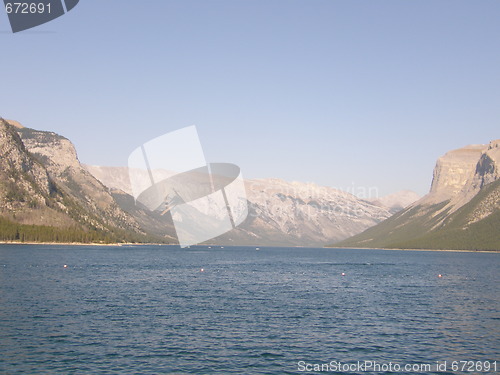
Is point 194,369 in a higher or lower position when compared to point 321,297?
higher

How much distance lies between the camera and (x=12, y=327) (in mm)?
64312

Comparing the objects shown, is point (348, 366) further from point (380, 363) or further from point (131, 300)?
point (131, 300)

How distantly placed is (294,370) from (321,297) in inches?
2192

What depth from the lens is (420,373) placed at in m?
49.4

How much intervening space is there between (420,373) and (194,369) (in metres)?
23.5

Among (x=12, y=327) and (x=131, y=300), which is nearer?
(x=12, y=327)

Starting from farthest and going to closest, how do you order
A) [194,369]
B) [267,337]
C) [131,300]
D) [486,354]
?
[131,300]
[267,337]
[486,354]
[194,369]

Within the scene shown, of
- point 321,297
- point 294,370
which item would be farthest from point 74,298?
point 294,370

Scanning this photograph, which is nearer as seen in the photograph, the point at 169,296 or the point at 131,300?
the point at 131,300

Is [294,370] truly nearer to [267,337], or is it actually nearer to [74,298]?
[267,337]

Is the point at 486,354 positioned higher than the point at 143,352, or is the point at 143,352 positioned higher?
the point at 143,352

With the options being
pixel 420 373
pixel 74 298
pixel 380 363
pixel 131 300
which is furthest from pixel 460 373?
pixel 74 298

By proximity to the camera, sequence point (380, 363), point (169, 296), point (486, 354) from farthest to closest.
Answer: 1. point (169, 296)
2. point (486, 354)
3. point (380, 363)

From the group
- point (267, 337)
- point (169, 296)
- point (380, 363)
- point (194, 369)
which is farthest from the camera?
point (169, 296)
